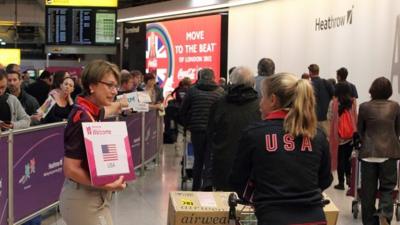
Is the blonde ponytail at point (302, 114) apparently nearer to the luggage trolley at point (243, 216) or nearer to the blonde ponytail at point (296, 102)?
the blonde ponytail at point (296, 102)

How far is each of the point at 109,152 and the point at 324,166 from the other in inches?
41.3

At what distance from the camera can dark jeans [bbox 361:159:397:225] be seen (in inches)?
239

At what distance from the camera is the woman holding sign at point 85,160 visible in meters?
2.96

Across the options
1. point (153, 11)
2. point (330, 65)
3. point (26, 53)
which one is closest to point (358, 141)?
point (330, 65)

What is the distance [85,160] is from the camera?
2.98m

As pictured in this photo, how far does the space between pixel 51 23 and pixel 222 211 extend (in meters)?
7.24

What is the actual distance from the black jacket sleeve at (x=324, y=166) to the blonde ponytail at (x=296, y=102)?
0.38ft

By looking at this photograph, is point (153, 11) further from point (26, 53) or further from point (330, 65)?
point (26, 53)

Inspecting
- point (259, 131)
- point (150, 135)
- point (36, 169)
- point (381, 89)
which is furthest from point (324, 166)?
point (150, 135)

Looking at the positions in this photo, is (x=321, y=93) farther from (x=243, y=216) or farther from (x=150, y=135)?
(x=243, y=216)

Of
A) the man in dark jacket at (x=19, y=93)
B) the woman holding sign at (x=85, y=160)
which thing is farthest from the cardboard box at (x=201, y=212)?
the man in dark jacket at (x=19, y=93)

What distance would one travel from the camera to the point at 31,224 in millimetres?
5922

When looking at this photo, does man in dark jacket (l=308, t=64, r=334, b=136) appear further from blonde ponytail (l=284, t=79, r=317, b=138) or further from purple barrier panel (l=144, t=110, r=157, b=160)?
blonde ponytail (l=284, t=79, r=317, b=138)

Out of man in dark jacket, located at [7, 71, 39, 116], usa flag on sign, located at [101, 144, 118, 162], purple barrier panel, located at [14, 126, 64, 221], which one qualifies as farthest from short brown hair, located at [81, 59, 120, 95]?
man in dark jacket, located at [7, 71, 39, 116]
